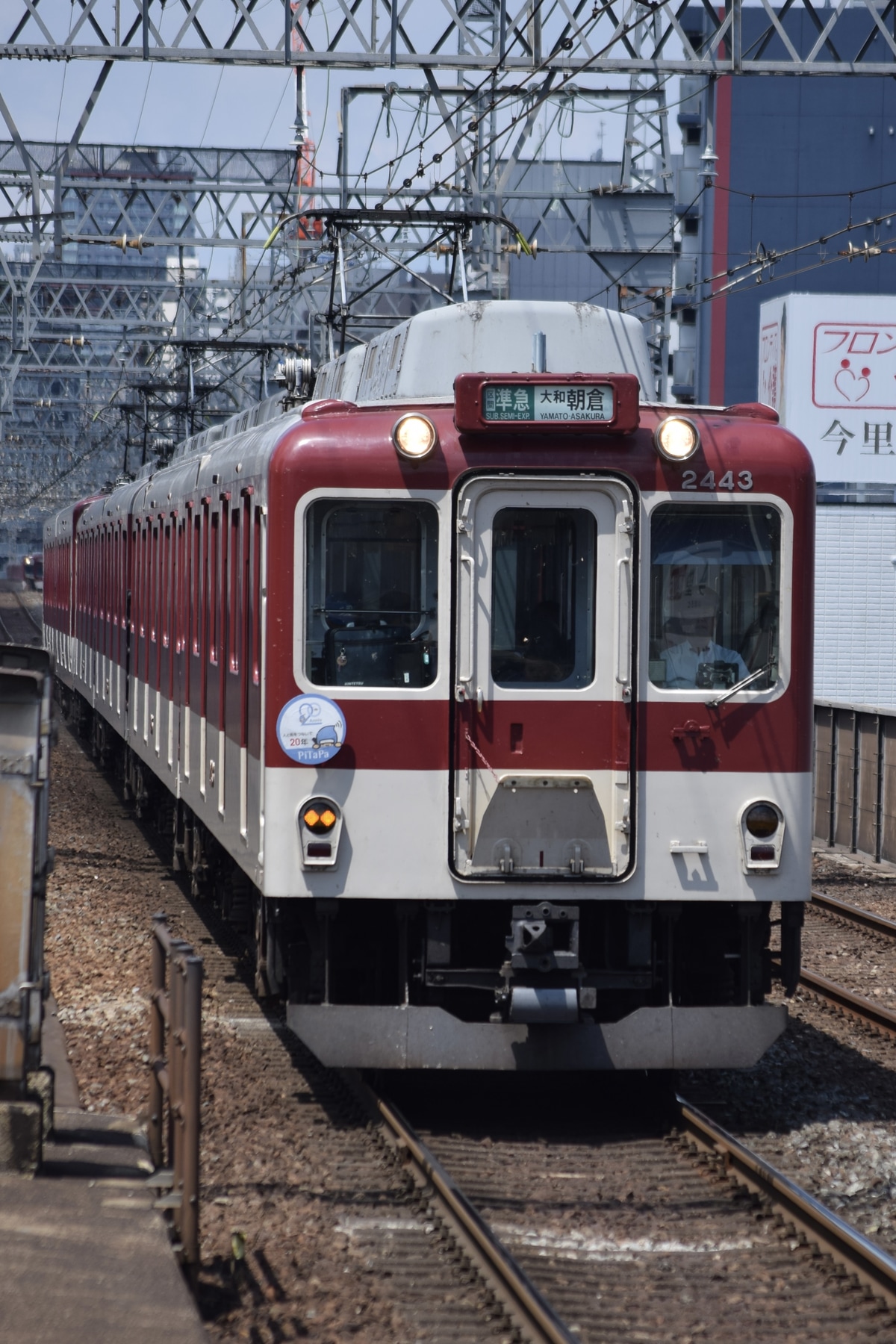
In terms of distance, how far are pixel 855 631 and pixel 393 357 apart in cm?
1418

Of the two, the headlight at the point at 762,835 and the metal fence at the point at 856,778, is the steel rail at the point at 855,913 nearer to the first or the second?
the metal fence at the point at 856,778

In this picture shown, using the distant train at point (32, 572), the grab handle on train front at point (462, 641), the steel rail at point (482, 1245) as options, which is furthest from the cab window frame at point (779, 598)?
the distant train at point (32, 572)

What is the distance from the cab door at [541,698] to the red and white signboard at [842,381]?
16261mm

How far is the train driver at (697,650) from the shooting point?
703 cm

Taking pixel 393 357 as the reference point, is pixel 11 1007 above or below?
below

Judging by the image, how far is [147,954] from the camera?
10.4 metres

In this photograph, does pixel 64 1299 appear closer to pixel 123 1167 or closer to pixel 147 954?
pixel 123 1167

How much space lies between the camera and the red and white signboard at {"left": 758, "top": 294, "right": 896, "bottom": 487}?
74.1 feet

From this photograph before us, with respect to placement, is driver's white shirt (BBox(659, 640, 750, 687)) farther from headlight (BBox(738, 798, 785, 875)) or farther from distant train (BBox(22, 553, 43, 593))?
distant train (BBox(22, 553, 43, 593))

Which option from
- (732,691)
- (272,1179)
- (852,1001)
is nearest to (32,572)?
(852,1001)

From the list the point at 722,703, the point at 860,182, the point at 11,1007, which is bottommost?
the point at 11,1007

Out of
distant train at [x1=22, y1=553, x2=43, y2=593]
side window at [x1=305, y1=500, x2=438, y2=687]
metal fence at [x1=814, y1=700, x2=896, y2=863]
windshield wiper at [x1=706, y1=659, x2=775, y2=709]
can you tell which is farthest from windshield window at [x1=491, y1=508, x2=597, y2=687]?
distant train at [x1=22, y1=553, x2=43, y2=593]

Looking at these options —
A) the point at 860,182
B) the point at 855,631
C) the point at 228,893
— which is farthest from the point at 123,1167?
the point at 860,182

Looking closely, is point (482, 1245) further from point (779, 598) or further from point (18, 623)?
point (18, 623)
